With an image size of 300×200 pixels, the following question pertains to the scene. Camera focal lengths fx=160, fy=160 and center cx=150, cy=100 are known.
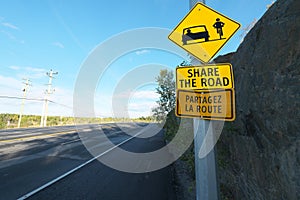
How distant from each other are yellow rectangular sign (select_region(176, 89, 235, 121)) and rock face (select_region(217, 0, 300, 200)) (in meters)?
0.59

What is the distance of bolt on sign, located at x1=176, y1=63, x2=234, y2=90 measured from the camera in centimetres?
179

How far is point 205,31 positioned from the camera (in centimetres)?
200

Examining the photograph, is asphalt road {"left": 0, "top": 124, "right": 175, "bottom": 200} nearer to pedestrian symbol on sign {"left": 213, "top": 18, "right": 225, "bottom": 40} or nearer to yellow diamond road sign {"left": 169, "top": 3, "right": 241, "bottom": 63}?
yellow diamond road sign {"left": 169, "top": 3, "right": 241, "bottom": 63}

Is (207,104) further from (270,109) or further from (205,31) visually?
(205,31)

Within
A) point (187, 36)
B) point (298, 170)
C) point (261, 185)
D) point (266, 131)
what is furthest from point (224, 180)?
point (187, 36)

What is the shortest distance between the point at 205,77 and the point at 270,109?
891 millimetres

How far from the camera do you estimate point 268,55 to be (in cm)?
206

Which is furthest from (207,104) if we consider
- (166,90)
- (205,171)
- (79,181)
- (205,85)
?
(166,90)

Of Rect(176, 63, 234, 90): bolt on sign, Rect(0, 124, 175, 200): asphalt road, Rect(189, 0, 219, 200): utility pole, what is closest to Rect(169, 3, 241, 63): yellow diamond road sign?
Rect(176, 63, 234, 90): bolt on sign

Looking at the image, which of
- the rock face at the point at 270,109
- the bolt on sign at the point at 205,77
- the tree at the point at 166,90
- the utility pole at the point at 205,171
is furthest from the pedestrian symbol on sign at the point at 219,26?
the tree at the point at 166,90

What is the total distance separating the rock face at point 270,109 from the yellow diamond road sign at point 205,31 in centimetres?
58

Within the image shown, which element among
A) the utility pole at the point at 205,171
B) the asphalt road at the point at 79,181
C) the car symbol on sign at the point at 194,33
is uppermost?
the car symbol on sign at the point at 194,33

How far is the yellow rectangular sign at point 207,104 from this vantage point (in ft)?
5.67

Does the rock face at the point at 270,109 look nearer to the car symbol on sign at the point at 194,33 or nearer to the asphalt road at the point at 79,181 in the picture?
the car symbol on sign at the point at 194,33
